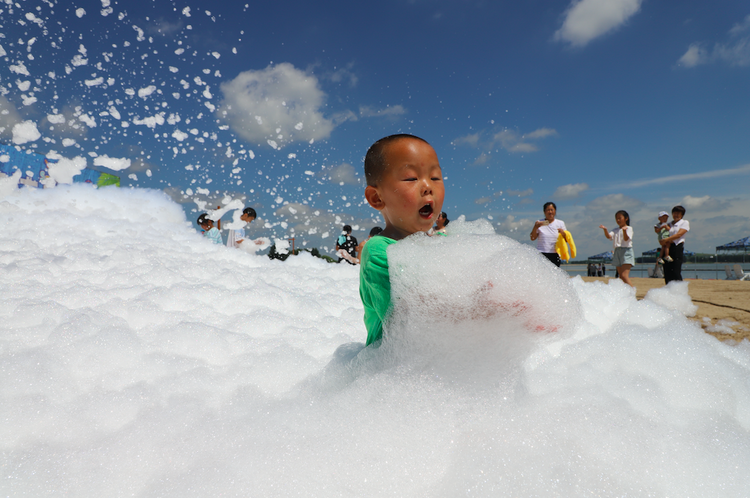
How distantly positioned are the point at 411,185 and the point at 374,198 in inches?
6.9

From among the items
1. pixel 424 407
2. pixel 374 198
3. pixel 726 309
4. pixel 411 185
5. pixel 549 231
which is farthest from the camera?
pixel 549 231

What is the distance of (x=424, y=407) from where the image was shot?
1.21m

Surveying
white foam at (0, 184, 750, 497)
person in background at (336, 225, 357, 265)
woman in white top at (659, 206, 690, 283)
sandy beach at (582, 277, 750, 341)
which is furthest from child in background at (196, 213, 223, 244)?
woman in white top at (659, 206, 690, 283)

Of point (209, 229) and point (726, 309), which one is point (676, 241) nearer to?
point (726, 309)

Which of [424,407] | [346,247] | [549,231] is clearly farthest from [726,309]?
[346,247]

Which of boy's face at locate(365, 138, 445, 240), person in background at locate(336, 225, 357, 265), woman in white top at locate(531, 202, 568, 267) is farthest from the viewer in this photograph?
person in background at locate(336, 225, 357, 265)

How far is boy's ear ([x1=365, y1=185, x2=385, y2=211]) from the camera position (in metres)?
1.45

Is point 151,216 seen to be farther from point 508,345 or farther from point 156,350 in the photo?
point 508,345

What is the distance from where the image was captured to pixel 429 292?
1188 millimetres

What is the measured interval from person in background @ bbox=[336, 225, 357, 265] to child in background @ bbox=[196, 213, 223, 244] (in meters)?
2.40

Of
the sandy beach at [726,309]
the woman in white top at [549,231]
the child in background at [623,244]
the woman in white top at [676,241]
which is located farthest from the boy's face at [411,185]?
the woman in white top at [676,241]

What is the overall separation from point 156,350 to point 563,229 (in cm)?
556

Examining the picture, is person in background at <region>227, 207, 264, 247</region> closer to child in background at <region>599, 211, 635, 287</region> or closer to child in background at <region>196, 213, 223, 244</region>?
child in background at <region>196, 213, 223, 244</region>

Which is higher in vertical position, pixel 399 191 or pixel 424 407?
pixel 399 191
